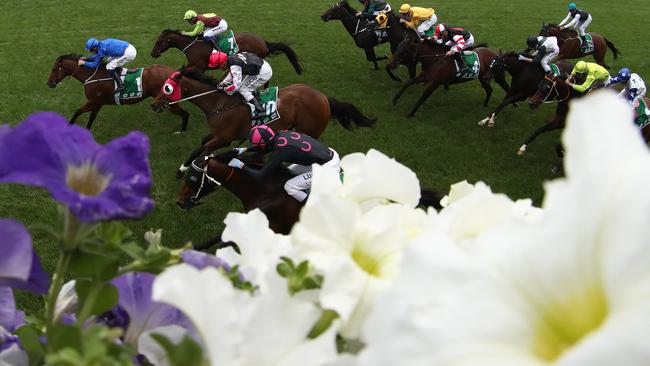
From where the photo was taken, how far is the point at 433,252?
0.35 m

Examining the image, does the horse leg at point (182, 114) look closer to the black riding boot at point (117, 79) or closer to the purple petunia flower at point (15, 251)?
the black riding boot at point (117, 79)

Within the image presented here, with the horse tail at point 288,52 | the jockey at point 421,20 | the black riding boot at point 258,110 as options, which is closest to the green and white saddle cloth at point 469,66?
the jockey at point 421,20

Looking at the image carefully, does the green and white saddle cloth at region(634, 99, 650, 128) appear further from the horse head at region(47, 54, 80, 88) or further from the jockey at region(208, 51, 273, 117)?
the horse head at region(47, 54, 80, 88)

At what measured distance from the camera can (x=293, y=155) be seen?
11.7ft

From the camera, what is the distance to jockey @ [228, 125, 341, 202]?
11.6 ft

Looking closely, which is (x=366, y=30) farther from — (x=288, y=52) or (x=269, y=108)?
→ (x=269, y=108)

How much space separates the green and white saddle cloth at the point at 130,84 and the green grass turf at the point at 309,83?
481mm

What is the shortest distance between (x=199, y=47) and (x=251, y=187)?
134 inches

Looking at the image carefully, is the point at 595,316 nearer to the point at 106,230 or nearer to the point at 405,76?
the point at 106,230

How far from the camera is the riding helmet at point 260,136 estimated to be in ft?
12.1

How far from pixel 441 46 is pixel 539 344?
6.82 meters

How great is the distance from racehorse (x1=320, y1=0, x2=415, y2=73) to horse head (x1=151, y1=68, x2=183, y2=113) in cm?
306

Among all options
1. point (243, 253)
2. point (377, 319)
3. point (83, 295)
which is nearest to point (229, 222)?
point (243, 253)

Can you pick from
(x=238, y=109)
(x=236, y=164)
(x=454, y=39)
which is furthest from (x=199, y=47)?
(x=236, y=164)
